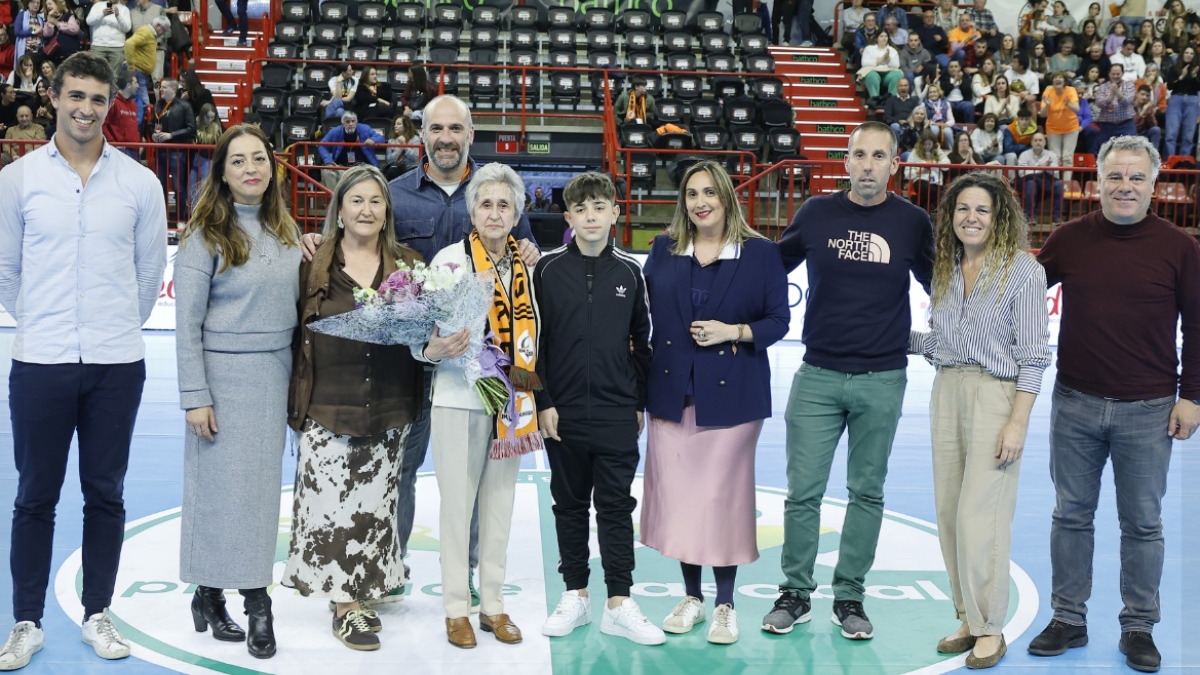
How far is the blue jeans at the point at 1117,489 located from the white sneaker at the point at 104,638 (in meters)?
3.31

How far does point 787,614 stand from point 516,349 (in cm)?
142

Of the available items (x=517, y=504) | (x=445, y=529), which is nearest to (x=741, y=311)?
(x=445, y=529)

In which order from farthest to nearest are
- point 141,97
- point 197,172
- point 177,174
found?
point 141,97, point 197,172, point 177,174

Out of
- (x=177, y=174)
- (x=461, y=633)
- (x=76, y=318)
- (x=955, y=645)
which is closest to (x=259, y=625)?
(x=461, y=633)

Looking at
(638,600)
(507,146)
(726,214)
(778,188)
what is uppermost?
(507,146)

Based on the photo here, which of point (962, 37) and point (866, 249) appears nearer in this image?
point (866, 249)

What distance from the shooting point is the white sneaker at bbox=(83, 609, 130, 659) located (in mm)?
3820

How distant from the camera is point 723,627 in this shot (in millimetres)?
4105

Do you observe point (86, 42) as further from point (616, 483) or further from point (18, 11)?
point (616, 483)

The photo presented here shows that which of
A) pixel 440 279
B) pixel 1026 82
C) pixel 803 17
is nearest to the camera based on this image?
pixel 440 279

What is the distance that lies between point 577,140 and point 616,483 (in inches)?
469

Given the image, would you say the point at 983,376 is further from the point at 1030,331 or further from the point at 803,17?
the point at 803,17

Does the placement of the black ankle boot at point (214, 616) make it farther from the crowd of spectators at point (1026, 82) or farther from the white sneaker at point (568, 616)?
the crowd of spectators at point (1026, 82)

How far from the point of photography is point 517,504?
19.1ft
